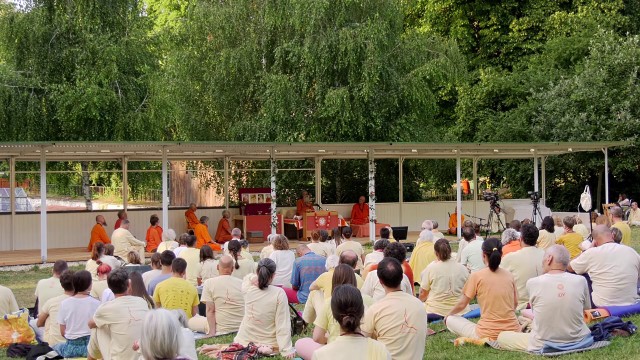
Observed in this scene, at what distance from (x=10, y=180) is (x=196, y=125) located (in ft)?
28.8

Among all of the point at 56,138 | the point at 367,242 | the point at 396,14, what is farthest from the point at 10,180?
the point at 396,14

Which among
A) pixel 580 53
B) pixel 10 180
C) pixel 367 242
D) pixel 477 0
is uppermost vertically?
pixel 477 0

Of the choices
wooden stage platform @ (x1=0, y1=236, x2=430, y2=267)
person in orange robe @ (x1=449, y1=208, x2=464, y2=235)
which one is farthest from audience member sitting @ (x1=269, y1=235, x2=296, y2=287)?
person in orange robe @ (x1=449, y1=208, x2=464, y2=235)

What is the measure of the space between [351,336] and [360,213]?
18.7m

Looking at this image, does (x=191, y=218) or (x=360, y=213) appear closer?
(x=191, y=218)

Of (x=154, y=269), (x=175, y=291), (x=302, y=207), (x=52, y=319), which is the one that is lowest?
(x=52, y=319)

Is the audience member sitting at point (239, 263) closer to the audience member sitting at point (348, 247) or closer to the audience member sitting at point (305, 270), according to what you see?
the audience member sitting at point (305, 270)

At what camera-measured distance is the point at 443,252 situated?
8727 mm

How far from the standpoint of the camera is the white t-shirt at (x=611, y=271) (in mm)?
8859

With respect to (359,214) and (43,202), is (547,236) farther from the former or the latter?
(359,214)

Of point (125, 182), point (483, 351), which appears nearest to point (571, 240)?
point (483, 351)

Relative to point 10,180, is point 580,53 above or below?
above

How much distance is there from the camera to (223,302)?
8398 mm

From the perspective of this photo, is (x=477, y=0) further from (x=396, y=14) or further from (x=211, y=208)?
(x=211, y=208)
